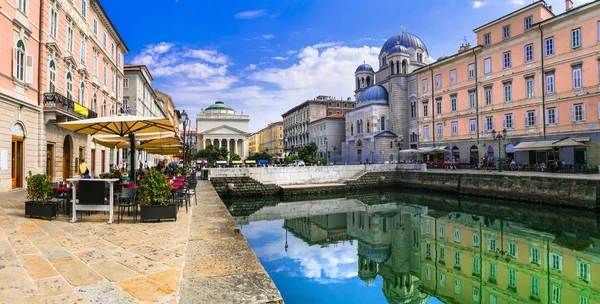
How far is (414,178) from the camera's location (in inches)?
1200

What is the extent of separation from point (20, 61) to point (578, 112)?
34168 millimetres

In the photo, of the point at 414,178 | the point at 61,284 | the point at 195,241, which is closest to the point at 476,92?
the point at 414,178

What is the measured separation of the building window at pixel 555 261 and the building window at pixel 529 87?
73.0 feet

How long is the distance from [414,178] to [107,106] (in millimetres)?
26575

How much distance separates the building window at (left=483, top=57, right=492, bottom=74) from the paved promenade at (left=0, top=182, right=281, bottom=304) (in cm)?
3351

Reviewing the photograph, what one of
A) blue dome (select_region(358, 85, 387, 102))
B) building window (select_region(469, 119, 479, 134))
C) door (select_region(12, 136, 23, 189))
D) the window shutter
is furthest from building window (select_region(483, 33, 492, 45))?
door (select_region(12, 136, 23, 189))

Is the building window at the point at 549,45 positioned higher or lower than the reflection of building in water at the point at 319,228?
higher

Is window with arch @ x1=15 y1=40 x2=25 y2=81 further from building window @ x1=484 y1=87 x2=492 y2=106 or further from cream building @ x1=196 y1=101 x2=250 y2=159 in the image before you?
cream building @ x1=196 y1=101 x2=250 y2=159

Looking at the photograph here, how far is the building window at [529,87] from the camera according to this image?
92.3 ft

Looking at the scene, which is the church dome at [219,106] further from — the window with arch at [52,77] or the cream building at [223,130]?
the window with arch at [52,77]

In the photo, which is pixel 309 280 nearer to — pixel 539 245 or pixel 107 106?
pixel 539 245

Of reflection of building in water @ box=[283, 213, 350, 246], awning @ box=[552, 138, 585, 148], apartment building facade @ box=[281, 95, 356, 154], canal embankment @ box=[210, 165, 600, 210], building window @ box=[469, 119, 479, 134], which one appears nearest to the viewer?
reflection of building in water @ box=[283, 213, 350, 246]

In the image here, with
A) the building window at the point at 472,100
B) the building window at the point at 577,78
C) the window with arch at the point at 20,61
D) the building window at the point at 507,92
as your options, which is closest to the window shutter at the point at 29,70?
the window with arch at the point at 20,61

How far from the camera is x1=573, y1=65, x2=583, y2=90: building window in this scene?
24.6m
